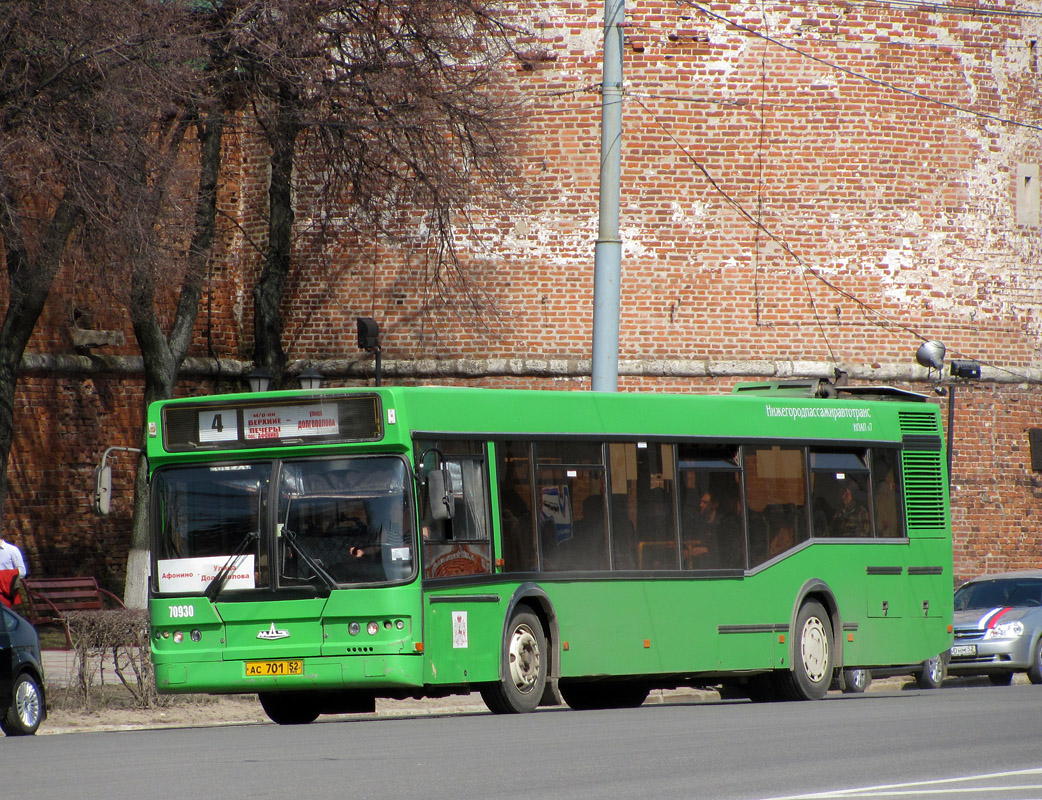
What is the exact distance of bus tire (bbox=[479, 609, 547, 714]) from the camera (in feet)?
41.1

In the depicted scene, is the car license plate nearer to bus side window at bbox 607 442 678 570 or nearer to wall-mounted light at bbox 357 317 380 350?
bus side window at bbox 607 442 678 570

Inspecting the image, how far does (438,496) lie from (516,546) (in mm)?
1178

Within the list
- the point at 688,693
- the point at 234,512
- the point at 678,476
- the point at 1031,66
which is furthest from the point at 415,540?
the point at 1031,66

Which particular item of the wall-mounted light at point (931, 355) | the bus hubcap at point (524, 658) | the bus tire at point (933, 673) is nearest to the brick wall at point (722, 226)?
the wall-mounted light at point (931, 355)

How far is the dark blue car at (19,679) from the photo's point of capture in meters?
12.2

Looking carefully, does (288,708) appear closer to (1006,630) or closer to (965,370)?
(1006,630)

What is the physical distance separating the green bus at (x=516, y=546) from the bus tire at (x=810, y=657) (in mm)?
26

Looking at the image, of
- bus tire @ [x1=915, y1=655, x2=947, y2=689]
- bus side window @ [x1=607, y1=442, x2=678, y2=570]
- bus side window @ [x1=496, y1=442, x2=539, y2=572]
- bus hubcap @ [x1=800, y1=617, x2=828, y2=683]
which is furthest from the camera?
bus tire @ [x1=915, y1=655, x2=947, y2=689]

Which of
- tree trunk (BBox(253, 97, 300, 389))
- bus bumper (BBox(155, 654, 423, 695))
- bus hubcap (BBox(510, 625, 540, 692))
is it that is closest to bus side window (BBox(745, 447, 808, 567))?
bus hubcap (BBox(510, 625, 540, 692))

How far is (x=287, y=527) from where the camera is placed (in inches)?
471

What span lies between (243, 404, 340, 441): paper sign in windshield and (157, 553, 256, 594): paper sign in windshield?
3.02ft

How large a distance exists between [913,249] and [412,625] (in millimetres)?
14929

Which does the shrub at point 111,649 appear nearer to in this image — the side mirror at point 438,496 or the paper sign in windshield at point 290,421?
the paper sign in windshield at point 290,421

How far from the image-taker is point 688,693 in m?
18.0
